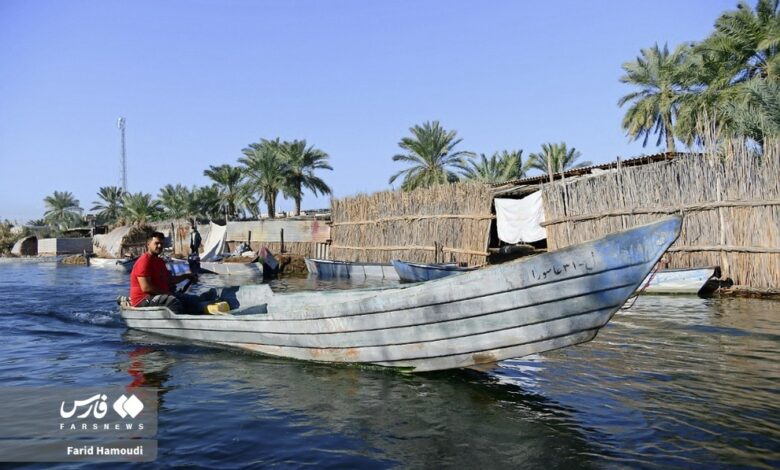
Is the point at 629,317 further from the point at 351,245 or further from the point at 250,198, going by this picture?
the point at 250,198

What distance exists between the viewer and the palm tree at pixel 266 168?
3369 cm

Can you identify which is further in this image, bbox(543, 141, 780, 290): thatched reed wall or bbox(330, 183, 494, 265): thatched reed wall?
bbox(330, 183, 494, 265): thatched reed wall

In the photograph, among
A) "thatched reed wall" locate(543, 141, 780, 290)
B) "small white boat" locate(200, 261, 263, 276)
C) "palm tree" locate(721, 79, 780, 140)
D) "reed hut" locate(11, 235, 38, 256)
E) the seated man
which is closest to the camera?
the seated man

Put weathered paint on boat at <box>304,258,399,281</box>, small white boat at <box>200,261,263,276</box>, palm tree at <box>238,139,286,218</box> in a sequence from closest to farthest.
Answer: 1. weathered paint on boat at <box>304,258,399,281</box>
2. small white boat at <box>200,261,263,276</box>
3. palm tree at <box>238,139,286,218</box>

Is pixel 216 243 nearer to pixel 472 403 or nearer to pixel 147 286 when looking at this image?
pixel 147 286

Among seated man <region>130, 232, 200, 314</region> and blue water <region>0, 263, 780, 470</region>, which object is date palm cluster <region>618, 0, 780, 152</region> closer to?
blue water <region>0, 263, 780, 470</region>

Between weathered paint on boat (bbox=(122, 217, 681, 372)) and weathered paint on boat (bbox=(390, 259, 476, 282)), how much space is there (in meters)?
7.41

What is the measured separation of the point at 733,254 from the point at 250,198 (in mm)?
31532

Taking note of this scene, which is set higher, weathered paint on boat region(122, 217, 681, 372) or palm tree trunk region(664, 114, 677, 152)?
palm tree trunk region(664, 114, 677, 152)

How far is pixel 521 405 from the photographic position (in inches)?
210

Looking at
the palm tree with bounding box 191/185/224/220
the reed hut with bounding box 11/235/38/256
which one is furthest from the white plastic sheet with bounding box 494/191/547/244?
the reed hut with bounding box 11/235/38/256

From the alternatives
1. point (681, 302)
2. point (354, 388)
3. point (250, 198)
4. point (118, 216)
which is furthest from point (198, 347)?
point (118, 216)

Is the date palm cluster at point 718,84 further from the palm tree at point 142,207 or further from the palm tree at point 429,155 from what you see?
the palm tree at point 142,207

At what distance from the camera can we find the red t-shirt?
8539mm
